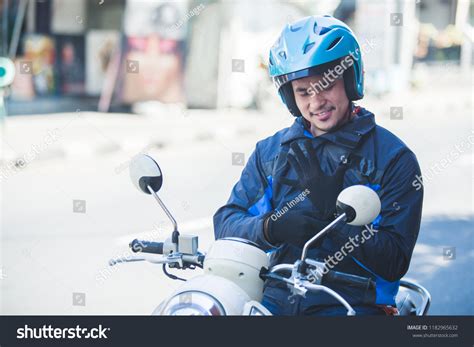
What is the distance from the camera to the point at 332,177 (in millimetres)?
2104

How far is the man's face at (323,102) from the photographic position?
7.20 ft

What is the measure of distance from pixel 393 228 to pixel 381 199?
0.27 ft

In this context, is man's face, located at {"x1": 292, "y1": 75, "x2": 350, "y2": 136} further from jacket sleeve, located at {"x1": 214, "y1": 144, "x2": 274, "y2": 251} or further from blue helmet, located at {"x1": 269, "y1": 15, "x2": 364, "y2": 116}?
jacket sleeve, located at {"x1": 214, "y1": 144, "x2": 274, "y2": 251}

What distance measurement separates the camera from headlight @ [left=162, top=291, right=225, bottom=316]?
1.76 meters

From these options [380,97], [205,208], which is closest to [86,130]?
[205,208]

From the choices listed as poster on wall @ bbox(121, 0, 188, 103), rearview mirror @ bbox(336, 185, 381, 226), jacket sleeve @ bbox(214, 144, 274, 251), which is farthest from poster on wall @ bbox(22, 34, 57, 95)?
rearview mirror @ bbox(336, 185, 381, 226)

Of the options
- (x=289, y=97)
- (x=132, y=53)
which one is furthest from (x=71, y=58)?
(x=289, y=97)

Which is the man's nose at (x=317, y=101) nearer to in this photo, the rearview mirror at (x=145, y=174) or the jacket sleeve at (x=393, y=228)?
the jacket sleeve at (x=393, y=228)

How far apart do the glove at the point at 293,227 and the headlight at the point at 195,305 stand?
1.03ft

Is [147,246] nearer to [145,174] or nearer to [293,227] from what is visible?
[145,174]

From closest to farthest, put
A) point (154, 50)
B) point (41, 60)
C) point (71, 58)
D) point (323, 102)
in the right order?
1. point (323, 102)
2. point (41, 60)
3. point (154, 50)
4. point (71, 58)

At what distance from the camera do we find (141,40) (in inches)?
352

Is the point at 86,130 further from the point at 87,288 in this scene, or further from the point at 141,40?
the point at 87,288

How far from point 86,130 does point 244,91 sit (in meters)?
1.45
